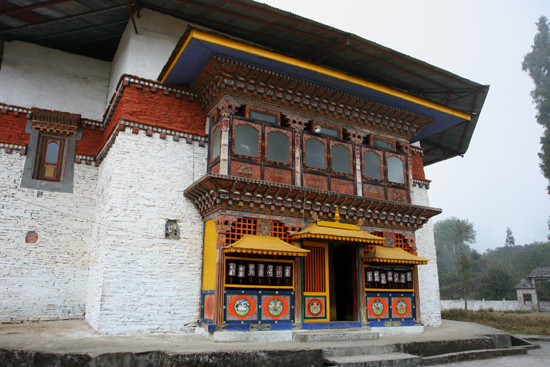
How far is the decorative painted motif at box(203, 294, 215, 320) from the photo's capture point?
7.98 metres

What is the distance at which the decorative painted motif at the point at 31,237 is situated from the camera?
9.64 metres

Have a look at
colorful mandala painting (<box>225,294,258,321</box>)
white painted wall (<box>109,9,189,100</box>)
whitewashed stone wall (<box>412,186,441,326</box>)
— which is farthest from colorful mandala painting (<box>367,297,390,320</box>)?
white painted wall (<box>109,9,189,100</box>)

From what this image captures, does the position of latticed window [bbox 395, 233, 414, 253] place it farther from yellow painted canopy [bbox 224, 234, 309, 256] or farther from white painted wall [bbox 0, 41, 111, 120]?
white painted wall [bbox 0, 41, 111, 120]

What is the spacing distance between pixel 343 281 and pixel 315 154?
3.42m

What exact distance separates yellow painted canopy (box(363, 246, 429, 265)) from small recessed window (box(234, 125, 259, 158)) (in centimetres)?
347

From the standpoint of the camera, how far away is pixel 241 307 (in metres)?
7.85

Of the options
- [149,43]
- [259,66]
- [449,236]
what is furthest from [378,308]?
[449,236]

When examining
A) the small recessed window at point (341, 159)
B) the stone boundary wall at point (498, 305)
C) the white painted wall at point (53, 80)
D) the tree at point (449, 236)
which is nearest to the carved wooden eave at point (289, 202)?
the small recessed window at point (341, 159)

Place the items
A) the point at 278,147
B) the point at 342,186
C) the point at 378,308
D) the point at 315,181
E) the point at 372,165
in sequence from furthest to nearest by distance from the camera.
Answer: the point at 372,165, the point at 342,186, the point at 378,308, the point at 315,181, the point at 278,147

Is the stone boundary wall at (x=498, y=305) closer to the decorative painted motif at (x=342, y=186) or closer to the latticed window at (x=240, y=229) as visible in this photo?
the decorative painted motif at (x=342, y=186)

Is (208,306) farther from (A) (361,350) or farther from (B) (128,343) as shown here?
(A) (361,350)

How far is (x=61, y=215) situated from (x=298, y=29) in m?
7.09

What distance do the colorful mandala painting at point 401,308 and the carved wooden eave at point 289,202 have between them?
174 centimetres

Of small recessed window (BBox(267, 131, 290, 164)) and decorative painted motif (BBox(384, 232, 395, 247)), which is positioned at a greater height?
small recessed window (BBox(267, 131, 290, 164))
